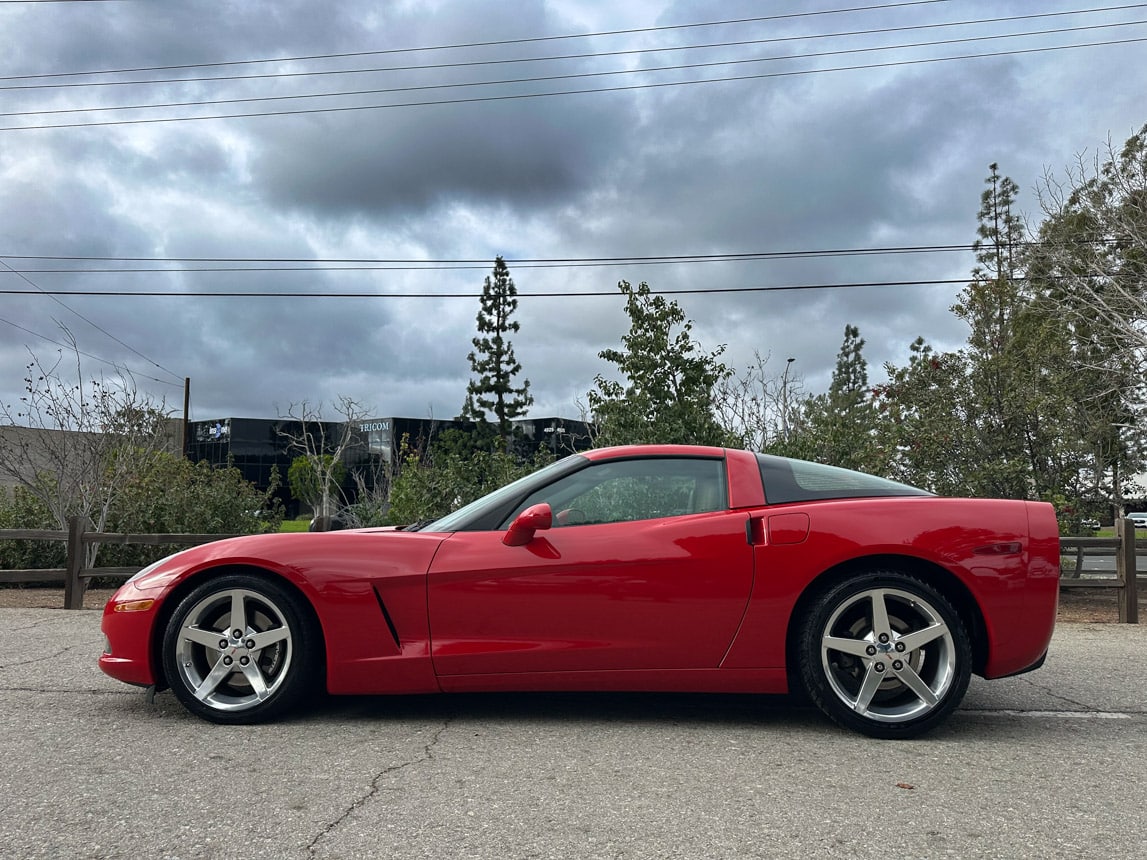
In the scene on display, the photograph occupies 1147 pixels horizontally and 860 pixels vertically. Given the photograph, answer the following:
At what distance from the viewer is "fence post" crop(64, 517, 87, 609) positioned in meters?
9.39

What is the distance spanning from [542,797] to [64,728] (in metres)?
2.28

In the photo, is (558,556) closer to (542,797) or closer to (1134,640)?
(542,797)

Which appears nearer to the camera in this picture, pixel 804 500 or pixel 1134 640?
pixel 804 500

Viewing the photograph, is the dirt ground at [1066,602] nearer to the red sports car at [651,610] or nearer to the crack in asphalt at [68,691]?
the crack in asphalt at [68,691]

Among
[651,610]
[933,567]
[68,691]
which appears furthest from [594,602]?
[68,691]

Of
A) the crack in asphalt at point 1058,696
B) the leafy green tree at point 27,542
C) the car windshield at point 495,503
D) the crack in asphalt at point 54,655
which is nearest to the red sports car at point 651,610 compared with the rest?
the car windshield at point 495,503

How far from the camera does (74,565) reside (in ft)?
30.9

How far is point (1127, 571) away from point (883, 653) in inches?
253

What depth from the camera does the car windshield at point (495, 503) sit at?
4086mm

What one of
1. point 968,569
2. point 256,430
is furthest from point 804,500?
point 256,430

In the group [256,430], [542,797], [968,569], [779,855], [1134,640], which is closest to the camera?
[779,855]

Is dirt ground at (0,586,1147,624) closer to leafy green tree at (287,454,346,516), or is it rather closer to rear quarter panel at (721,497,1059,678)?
rear quarter panel at (721,497,1059,678)

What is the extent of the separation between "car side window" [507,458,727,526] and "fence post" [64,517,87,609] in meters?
7.29

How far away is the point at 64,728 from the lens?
3887 mm
